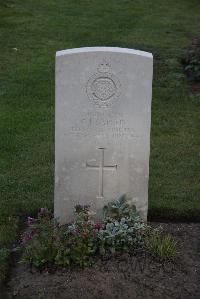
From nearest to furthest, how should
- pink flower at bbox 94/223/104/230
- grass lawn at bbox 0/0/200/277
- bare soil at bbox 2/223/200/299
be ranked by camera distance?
bare soil at bbox 2/223/200/299 < pink flower at bbox 94/223/104/230 < grass lawn at bbox 0/0/200/277

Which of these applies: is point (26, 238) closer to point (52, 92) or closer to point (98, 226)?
A: point (98, 226)

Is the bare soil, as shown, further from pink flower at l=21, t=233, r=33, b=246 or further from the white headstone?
the white headstone

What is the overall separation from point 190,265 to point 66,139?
1.49 meters

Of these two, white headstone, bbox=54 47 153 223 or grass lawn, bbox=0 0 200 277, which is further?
grass lawn, bbox=0 0 200 277

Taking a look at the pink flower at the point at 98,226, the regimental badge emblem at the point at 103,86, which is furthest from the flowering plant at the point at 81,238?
the regimental badge emblem at the point at 103,86

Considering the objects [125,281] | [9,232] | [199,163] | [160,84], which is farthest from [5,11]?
[125,281]

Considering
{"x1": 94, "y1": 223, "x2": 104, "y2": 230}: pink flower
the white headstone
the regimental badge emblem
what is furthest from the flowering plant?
the regimental badge emblem

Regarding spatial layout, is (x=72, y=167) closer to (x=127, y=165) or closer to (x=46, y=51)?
(x=127, y=165)

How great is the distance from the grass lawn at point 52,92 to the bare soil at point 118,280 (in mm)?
350

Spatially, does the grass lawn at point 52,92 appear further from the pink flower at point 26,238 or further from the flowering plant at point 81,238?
the flowering plant at point 81,238

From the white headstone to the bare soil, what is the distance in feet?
1.99

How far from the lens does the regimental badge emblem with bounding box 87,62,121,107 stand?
559cm

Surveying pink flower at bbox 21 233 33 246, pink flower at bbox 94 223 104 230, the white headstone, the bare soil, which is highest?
the white headstone

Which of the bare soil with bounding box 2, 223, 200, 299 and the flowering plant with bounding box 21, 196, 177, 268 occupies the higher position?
the flowering plant with bounding box 21, 196, 177, 268
